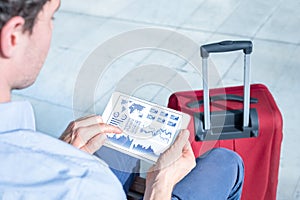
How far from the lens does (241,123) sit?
1602mm

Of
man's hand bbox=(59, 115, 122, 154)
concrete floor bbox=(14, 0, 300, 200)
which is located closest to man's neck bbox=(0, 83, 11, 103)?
man's hand bbox=(59, 115, 122, 154)

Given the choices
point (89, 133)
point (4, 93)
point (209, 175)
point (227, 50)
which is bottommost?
point (209, 175)

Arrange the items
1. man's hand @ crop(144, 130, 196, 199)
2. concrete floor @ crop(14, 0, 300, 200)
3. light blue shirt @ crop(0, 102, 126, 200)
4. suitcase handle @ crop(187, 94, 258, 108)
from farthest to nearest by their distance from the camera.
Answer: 1. concrete floor @ crop(14, 0, 300, 200)
2. suitcase handle @ crop(187, 94, 258, 108)
3. man's hand @ crop(144, 130, 196, 199)
4. light blue shirt @ crop(0, 102, 126, 200)

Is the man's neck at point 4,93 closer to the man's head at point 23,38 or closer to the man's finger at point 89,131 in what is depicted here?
the man's head at point 23,38

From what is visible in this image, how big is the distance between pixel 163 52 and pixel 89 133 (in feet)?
6.00

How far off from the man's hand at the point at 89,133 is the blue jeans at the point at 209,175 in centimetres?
13

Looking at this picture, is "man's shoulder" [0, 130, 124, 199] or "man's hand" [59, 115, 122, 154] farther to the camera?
"man's hand" [59, 115, 122, 154]

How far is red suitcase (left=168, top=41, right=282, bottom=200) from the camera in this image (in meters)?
1.55

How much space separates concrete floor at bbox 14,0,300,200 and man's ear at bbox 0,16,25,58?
65.1 inches

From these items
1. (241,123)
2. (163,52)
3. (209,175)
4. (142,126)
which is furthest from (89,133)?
(163,52)

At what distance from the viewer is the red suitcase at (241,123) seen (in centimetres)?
155

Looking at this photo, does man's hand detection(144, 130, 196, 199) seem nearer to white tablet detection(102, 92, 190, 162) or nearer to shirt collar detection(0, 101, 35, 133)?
white tablet detection(102, 92, 190, 162)

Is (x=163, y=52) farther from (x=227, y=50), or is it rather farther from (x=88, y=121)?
(x=88, y=121)

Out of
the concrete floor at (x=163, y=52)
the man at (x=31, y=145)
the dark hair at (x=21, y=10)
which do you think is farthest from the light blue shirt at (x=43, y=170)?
the concrete floor at (x=163, y=52)
